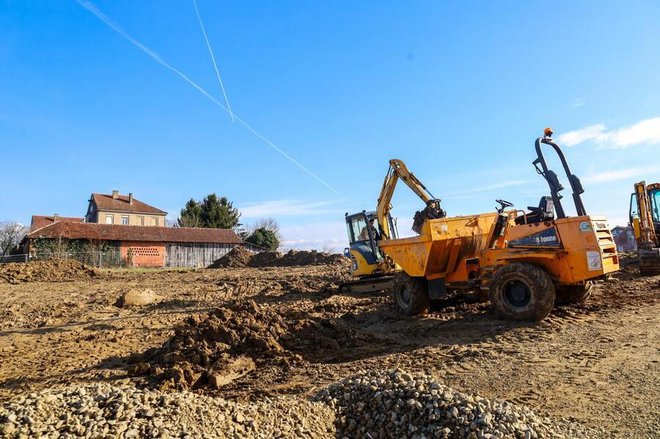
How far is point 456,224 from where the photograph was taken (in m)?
9.84

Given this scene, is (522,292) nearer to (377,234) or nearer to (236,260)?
(377,234)

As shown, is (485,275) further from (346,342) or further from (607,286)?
(607,286)

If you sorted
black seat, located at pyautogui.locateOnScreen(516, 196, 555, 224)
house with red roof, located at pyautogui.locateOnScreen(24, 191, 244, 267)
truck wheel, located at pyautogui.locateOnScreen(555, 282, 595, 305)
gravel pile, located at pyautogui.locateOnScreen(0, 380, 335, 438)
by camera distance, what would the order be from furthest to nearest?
house with red roof, located at pyautogui.locateOnScreen(24, 191, 244, 267)
truck wheel, located at pyautogui.locateOnScreen(555, 282, 595, 305)
black seat, located at pyautogui.locateOnScreen(516, 196, 555, 224)
gravel pile, located at pyautogui.locateOnScreen(0, 380, 335, 438)

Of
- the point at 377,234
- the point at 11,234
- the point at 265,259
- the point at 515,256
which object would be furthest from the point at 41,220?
the point at 515,256

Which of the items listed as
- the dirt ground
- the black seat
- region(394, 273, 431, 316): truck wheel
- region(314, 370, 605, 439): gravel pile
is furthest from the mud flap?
region(314, 370, 605, 439): gravel pile

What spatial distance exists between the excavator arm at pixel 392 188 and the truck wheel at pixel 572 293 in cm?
397

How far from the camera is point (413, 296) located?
33.1 ft

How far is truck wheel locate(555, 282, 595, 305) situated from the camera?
933 centimetres

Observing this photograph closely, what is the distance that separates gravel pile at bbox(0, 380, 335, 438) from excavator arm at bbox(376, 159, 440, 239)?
8556 mm

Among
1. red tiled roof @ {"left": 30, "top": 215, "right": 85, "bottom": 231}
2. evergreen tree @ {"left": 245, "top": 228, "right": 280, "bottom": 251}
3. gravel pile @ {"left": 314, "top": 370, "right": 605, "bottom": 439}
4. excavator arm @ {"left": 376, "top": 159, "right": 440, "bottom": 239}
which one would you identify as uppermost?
red tiled roof @ {"left": 30, "top": 215, "right": 85, "bottom": 231}

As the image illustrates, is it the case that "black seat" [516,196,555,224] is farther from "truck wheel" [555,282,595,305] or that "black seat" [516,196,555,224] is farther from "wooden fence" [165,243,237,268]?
"wooden fence" [165,243,237,268]


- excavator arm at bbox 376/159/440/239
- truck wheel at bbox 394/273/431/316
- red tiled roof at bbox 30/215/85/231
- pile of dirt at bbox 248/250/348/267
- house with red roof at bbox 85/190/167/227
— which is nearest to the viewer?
truck wheel at bbox 394/273/431/316

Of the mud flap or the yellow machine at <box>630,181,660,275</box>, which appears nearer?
the mud flap

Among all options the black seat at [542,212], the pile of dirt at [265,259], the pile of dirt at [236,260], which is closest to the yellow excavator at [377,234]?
the black seat at [542,212]
